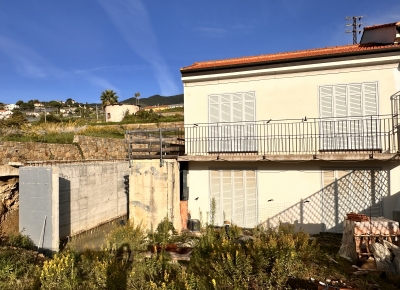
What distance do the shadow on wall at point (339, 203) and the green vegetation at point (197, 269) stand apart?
5.48 feet

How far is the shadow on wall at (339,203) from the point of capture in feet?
31.1

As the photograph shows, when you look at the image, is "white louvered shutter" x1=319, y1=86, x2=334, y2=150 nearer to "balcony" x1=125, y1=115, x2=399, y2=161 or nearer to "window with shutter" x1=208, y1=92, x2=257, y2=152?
"balcony" x1=125, y1=115, x2=399, y2=161

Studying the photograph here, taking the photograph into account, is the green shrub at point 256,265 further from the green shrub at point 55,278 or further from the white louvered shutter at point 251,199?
the white louvered shutter at point 251,199

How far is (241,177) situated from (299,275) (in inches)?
186

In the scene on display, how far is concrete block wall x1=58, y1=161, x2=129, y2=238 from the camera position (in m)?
11.2

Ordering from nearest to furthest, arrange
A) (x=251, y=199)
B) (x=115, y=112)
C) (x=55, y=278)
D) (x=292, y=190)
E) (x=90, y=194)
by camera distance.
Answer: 1. (x=55, y=278)
2. (x=292, y=190)
3. (x=251, y=199)
4. (x=90, y=194)
5. (x=115, y=112)

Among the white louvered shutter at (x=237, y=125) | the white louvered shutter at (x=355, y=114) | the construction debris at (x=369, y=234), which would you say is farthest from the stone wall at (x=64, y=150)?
the white louvered shutter at (x=355, y=114)

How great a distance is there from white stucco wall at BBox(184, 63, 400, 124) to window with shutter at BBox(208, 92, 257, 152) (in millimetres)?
242

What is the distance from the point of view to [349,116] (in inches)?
381

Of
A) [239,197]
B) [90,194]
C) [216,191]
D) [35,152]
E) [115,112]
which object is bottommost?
[90,194]

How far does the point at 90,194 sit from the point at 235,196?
6.84 metres

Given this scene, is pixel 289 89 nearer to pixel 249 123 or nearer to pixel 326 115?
pixel 326 115

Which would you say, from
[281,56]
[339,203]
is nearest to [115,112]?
[281,56]

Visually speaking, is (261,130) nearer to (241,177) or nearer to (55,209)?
(241,177)
